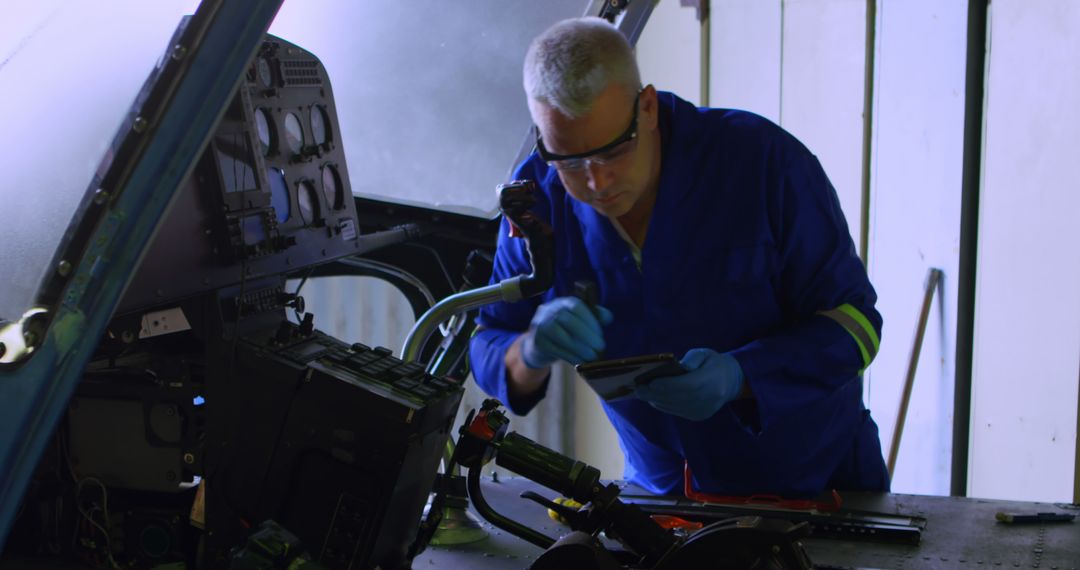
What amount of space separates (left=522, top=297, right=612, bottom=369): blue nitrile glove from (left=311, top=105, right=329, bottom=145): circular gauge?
1.96 ft

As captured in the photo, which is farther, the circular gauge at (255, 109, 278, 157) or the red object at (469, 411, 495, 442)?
the circular gauge at (255, 109, 278, 157)

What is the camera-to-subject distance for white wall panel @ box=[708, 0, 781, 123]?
4.16m

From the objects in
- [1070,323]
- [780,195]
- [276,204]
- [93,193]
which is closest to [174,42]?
[93,193]

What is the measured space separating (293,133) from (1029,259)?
228 centimetres

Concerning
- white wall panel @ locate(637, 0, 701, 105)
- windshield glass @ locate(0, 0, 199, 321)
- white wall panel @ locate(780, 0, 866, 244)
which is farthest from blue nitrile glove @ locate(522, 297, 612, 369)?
white wall panel @ locate(637, 0, 701, 105)

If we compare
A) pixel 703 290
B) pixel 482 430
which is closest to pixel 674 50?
pixel 703 290

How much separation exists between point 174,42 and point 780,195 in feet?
3.86

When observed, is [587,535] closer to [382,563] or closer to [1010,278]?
[382,563]

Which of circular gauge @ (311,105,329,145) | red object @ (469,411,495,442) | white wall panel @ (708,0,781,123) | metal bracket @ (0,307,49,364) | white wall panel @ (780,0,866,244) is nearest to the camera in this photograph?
metal bracket @ (0,307,49,364)

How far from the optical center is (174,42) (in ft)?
4.16

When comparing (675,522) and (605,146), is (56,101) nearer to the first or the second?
(605,146)

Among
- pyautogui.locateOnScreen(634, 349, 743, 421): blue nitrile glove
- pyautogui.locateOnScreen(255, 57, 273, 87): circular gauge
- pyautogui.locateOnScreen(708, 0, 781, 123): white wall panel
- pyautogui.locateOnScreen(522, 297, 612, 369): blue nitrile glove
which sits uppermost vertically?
pyautogui.locateOnScreen(708, 0, 781, 123): white wall panel

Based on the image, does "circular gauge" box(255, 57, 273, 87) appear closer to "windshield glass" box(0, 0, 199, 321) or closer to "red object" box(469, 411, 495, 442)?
"windshield glass" box(0, 0, 199, 321)

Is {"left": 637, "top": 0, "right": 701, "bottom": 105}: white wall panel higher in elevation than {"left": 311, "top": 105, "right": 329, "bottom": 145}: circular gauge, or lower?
higher
